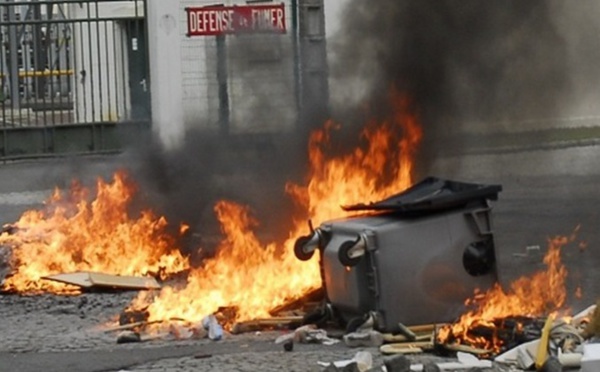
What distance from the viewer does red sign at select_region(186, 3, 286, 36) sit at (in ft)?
56.0

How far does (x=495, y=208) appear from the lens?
1549 cm

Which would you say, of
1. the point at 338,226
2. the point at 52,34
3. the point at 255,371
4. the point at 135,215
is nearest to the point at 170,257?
the point at 135,215

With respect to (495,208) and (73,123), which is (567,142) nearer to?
(495,208)

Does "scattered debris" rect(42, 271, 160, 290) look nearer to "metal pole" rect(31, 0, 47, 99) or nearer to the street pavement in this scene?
the street pavement

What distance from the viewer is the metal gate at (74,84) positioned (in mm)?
22859

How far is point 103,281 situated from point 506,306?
351 centimetres

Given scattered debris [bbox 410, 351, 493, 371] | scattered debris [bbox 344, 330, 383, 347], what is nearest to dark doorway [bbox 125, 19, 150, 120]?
scattered debris [bbox 344, 330, 383, 347]

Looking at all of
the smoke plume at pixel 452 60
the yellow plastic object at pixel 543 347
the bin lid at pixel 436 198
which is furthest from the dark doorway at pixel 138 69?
the yellow plastic object at pixel 543 347

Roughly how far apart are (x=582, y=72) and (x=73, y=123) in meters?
10.7

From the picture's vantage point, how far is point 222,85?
16250 mm

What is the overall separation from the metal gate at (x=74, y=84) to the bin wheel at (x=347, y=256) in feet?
44.8

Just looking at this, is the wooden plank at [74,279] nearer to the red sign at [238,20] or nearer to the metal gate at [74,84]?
the red sign at [238,20]

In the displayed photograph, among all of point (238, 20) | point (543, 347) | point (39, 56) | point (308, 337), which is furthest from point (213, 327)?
point (39, 56)

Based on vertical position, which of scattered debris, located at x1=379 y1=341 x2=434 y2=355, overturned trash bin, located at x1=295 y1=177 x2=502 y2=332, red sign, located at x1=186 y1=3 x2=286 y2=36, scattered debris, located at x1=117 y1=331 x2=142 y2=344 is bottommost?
scattered debris, located at x1=117 y1=331 x2=142 y2=344
